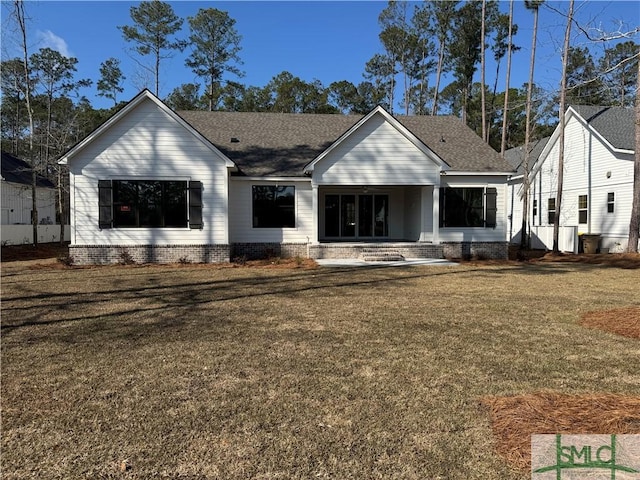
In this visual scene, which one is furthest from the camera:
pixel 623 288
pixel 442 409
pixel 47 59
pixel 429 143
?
pixel 47 59

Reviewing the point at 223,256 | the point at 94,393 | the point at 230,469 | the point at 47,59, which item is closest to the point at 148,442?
the point at 230,469

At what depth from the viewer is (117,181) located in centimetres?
1454

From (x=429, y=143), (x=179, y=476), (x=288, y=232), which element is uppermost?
(x=429, y=143)

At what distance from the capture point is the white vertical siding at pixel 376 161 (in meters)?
15.5

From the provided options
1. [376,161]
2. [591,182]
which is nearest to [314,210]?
[376,161]

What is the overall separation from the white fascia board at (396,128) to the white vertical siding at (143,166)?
3.18m

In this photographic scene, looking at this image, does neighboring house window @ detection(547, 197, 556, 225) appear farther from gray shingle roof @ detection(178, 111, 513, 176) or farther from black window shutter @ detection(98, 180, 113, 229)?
black window shutter @ detection(98, 180, 113, 229)

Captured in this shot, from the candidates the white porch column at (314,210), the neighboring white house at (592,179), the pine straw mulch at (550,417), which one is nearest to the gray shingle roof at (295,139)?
the white porch column at (314,210)

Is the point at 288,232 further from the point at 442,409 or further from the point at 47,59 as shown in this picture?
the point at 47,59

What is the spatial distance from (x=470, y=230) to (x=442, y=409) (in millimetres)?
14221

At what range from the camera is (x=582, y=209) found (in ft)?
70.8

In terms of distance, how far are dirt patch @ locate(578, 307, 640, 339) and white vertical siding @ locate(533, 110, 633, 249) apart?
14.5m

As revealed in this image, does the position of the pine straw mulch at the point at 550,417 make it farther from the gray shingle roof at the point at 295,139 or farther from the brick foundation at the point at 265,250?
the gray shingle roof at the point at 295,139

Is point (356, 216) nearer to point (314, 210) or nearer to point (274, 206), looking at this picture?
point (314, 210)
